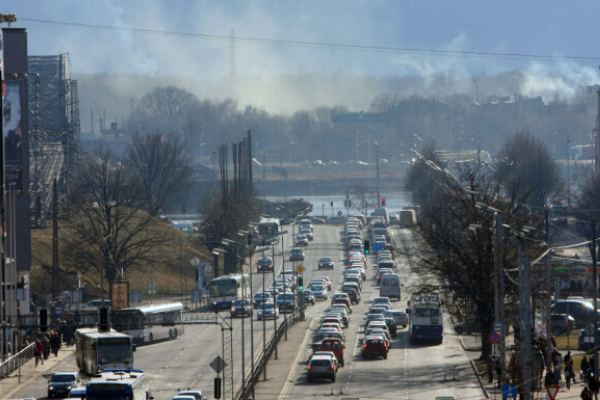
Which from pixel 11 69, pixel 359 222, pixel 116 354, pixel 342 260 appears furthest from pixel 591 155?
pixel 116 354

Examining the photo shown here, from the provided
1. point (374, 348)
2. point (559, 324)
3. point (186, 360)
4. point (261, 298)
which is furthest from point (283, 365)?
point (261, 298)

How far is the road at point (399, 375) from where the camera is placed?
1896 inches

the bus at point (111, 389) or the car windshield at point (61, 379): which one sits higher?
the bus at point (111, 389)

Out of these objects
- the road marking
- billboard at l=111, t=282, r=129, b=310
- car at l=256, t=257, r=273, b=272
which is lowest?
the road marking

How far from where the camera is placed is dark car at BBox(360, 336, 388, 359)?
57.9 meters

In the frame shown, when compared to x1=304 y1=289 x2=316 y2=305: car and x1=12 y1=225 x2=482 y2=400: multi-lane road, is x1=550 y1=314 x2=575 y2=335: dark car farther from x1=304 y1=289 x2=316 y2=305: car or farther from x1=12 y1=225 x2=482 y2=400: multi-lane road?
x1=304 y1=289 x2=316 y2=305: car

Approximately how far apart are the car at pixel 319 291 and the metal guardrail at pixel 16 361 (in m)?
25.1

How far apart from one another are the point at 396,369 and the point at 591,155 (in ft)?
459

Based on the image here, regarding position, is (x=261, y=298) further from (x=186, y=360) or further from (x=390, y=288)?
(x=186, y=360)

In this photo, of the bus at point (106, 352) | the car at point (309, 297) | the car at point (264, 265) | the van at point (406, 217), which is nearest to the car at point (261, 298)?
the car at point (309, 297)

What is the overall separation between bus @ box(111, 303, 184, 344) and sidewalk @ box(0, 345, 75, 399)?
2611 mm

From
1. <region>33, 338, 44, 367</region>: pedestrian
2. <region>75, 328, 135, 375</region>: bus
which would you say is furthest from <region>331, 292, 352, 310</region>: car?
<region>75, 328, 135, 375</region>: bus

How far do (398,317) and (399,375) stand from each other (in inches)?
666

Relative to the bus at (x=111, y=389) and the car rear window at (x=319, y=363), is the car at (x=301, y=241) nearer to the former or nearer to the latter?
the car rear window at (x=319, y=363)
